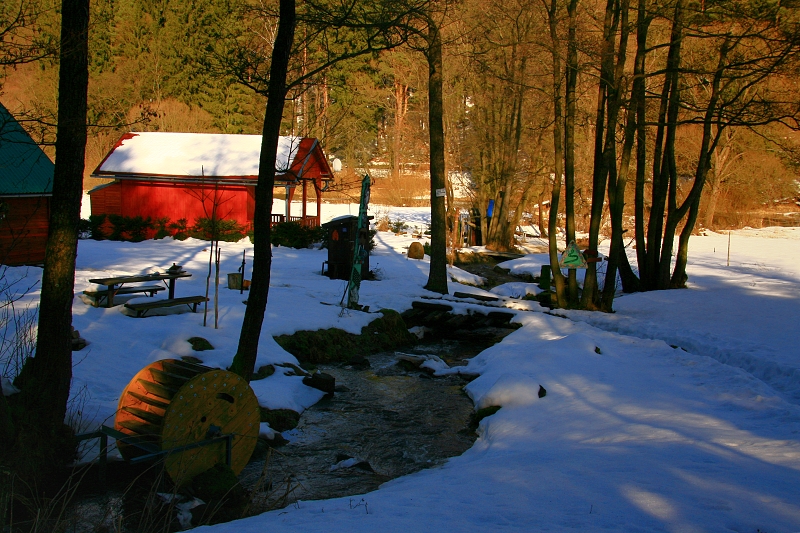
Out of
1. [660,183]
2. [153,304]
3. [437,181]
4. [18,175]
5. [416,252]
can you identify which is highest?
[660,183]

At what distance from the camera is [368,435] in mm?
8203

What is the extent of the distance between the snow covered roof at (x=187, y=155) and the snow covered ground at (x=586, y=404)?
1040cm

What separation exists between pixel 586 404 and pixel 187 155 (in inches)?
981

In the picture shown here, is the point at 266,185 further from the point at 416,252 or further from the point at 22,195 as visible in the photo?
the point at 416,252

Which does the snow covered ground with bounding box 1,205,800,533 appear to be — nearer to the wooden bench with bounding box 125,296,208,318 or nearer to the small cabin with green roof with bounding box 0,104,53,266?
the wooden bench with bounding box 125,296,208,318

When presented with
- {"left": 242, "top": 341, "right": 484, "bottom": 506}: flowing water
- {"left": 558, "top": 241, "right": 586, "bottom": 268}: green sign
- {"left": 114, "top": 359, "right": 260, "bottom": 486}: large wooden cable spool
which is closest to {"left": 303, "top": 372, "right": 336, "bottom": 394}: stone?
{"left": 242, "top": 341, "right": 484, "bottom": 506}: flowing water

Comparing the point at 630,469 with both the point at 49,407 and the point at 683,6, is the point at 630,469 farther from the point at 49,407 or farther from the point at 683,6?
the point at 683,6

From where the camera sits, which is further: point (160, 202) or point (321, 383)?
point (160, 202)

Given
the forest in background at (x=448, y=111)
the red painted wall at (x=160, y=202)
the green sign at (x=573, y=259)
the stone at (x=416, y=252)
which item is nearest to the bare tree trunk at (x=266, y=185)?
the green sign at (x=573, y=259)

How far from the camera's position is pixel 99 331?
30.9ft

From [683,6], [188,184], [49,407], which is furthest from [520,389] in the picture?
[188,184]

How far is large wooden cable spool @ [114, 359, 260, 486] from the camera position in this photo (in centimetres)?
582

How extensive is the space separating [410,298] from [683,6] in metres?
8.82

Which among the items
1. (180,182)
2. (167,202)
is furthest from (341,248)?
(167,202)
